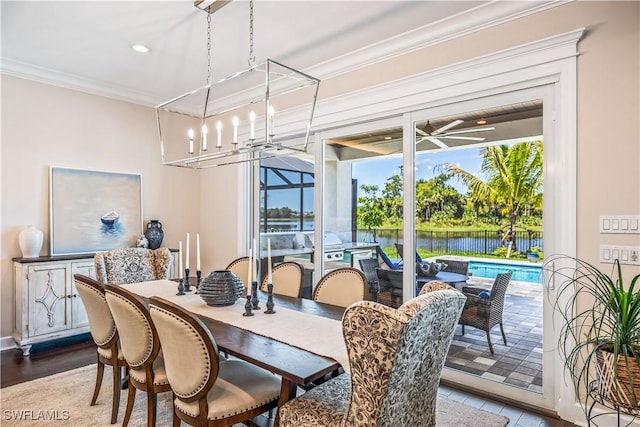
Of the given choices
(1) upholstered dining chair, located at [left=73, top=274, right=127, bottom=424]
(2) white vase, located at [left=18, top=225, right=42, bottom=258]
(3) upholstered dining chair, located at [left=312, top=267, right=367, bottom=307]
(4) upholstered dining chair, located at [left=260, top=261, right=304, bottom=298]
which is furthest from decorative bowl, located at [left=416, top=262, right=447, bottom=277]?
(2) white vase, located at [left=18, top=225, right=42, bottom=258]

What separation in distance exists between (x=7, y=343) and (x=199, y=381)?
336 centimetres

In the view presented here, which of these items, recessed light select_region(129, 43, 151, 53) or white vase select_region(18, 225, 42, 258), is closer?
recessed light select_region(129, 43, 151, 53)

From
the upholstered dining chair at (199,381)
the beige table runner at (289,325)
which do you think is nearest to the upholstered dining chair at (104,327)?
the beige table runner at (289,325)

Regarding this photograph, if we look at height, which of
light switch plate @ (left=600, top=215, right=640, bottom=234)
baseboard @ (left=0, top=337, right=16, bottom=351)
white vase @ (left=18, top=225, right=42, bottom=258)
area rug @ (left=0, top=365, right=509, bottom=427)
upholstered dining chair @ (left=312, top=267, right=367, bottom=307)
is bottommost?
area rug @ (left=0, top=365, right=509, bottom=427)

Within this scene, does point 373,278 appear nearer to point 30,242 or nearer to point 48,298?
point 48,298

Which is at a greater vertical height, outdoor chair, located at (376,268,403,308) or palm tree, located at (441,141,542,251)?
palm tree, located at (441,141,542,251)

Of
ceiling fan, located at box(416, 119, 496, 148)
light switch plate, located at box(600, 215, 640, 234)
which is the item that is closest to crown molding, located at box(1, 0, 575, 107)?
ceiling fan, located at box(416, 119, 496, 148)

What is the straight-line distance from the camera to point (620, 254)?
2238 millimetres

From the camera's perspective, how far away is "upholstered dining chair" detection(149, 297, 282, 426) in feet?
5.15

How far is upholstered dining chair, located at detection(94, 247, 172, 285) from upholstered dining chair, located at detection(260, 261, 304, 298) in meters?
1.24

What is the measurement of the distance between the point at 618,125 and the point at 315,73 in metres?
2.57

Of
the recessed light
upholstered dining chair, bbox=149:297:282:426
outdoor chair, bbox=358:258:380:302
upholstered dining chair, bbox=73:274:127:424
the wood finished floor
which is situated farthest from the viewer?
outdoor chair, bbox=358:258:380:302

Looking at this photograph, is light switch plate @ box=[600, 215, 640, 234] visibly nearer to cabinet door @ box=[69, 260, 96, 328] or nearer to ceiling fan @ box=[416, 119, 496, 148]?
ceiling fan @ box=[416, 119, 496, 148]

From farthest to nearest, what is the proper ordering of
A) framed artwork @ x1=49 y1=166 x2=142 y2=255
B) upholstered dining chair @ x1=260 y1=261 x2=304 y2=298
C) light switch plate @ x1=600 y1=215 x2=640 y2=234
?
framed artwork @ x1=49 y1=166 x2=142 y2=255, upholstered dining chair @ x1=260 y1=261 x2=304 y2=298, light switch plate @ x1=600 y1=215 x2=640 y2=234
